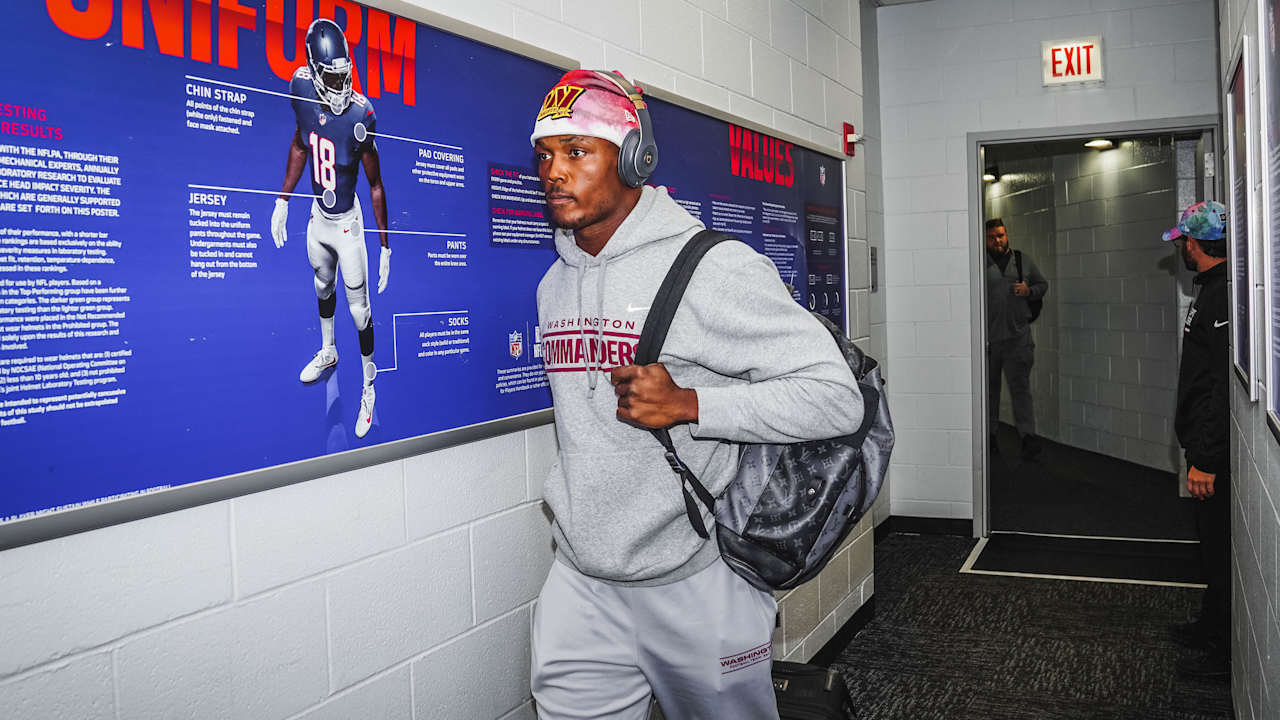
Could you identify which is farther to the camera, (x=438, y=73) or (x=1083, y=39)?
(x=1083, y=39)

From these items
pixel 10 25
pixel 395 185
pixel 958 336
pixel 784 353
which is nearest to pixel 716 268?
pixel 784 353

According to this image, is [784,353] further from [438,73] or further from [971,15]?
[971,15]

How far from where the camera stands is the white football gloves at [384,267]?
1548 mm

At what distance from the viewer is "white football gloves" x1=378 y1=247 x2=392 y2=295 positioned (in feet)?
5.08

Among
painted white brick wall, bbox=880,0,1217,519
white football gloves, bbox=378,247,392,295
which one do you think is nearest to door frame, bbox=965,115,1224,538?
painted white brick wall, bbox=880,0,1217,519

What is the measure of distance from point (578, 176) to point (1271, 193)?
1.17 meters

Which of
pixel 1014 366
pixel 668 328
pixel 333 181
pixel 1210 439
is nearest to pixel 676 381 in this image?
pixel 668 328

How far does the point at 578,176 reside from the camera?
1557 mm

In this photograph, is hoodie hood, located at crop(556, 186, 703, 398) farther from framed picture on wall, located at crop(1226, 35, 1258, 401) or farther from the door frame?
the door frame

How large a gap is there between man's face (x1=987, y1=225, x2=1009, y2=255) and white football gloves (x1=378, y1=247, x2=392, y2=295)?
234 inches

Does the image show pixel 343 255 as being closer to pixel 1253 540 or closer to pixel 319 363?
pixel 319 363

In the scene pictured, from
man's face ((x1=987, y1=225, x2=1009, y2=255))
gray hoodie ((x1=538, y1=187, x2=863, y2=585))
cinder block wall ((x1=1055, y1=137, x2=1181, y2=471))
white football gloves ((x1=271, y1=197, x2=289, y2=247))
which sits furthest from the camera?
man's face ((x1=987, y1=225, x2=1009, y2=255))

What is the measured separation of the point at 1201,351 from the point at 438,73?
2937 mm

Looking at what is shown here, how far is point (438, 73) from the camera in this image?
1665mm
